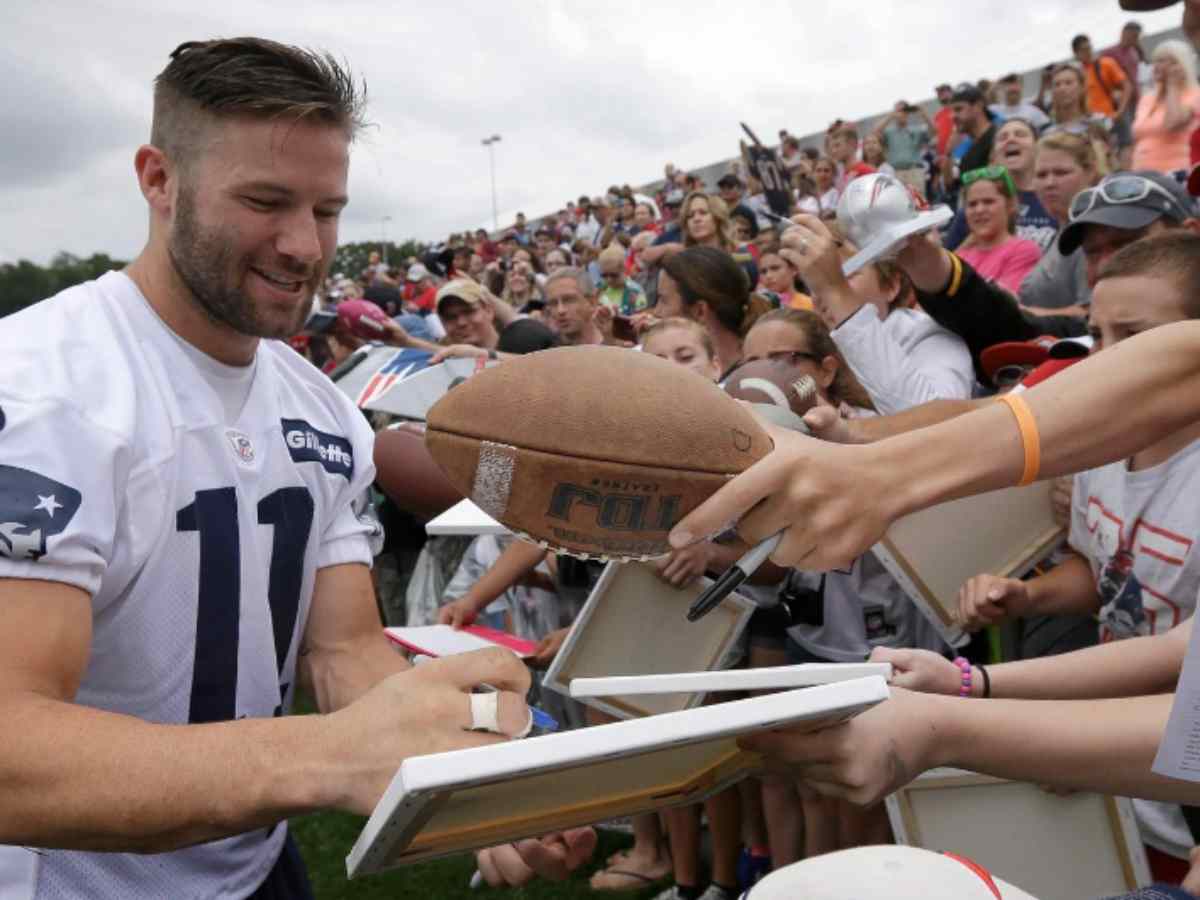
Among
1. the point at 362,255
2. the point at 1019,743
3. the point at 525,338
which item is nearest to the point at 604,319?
the point at 525,338

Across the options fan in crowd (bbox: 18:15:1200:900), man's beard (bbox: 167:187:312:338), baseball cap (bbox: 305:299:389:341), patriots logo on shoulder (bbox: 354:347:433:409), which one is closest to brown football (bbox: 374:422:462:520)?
fan in crowd (bbox: 18:15:1200:900)

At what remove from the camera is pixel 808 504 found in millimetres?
1302

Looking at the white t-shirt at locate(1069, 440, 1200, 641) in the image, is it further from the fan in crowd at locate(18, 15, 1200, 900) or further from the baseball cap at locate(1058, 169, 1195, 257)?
the baseball cap at locate(1058, 169, 1195, 257)

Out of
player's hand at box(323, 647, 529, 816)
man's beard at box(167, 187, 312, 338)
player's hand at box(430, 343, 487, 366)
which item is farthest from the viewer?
player's hand at box(430, 343, 487, 366)

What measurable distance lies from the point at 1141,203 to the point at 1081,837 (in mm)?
2032

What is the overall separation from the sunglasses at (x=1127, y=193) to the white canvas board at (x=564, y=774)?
2.60 m

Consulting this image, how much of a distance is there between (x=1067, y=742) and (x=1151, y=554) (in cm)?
91

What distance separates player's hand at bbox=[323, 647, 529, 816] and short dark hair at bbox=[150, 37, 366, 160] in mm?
1071

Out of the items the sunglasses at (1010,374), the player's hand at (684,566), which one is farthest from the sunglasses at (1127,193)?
the player's hand at (684,566)

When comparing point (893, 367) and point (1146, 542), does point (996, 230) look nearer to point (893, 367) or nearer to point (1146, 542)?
point (893, 367)

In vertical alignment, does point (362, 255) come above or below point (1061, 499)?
above

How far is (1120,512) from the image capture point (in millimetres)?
2303

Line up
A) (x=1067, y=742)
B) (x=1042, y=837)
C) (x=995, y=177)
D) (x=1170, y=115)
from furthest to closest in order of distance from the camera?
(x=1170, y=115) → (x=995, y=177) → (x=1042, y=837) → (x=1067, y=742)

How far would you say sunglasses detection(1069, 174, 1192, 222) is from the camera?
3172 mm
